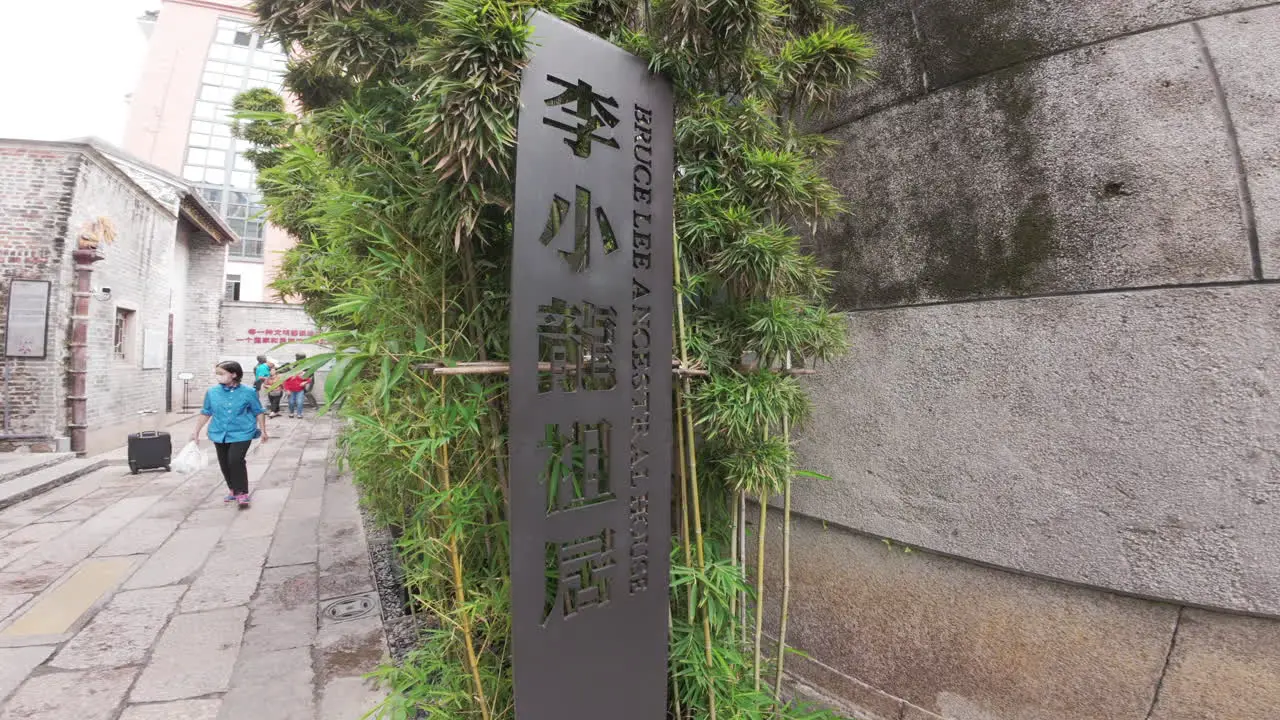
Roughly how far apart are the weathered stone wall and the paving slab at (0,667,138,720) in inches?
116

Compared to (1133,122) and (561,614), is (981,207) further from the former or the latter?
(561,614)

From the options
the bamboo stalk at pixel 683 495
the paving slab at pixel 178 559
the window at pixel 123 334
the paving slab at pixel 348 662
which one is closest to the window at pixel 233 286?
the window at pixel 123 334

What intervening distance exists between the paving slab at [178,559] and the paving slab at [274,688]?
1.50 m

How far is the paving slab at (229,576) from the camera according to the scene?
3371mm

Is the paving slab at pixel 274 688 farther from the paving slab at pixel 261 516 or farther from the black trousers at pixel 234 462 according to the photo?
the black trousers at pixel 234 462

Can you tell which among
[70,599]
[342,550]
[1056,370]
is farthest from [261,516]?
[1056,370]

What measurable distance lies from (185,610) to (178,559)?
3.51ft

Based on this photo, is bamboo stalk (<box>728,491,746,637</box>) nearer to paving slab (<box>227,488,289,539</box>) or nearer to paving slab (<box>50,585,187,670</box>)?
paving slab (<box>50,585,187,670</box>)

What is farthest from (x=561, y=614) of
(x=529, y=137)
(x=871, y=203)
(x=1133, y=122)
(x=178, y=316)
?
(x=178, y=316)

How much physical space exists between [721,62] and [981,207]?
1.13m

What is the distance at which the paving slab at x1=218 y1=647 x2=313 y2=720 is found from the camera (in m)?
2.35

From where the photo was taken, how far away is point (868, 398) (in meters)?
2.31

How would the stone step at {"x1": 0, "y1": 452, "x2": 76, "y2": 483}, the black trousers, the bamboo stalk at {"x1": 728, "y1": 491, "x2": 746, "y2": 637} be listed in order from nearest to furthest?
the bamboo stalk at {"x1": 728, "y1": 491, "x2": 746, "y2": 637} → the black trousers → the stone step at {"x1": 0, "y1": 452, "x2": 76, "y2": 483}

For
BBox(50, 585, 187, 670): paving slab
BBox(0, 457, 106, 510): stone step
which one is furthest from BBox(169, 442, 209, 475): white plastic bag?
BBox(50, 585, 187, 670): paving slab
